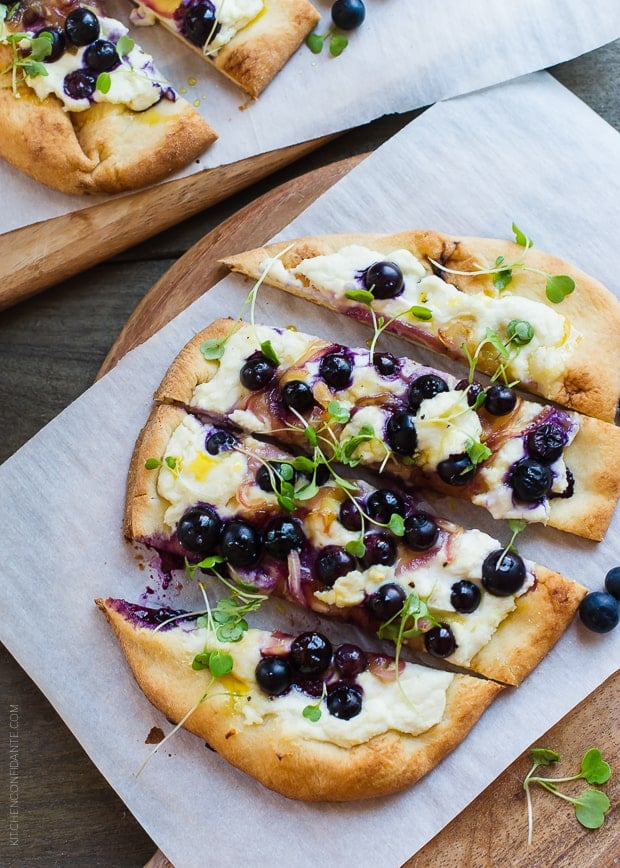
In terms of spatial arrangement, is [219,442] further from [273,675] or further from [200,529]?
[273,675]

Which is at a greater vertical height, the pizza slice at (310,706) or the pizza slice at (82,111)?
the pizza slice at (82,111)

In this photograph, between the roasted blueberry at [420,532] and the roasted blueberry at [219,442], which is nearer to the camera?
the roasted blueberry at [420,532]

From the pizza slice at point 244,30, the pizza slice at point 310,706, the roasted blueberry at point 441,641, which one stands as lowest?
the pizza slice at point 310,706

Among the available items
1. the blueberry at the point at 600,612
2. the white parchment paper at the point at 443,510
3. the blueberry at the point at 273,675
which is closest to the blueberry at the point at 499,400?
the white parchment paper at the point at 443,510

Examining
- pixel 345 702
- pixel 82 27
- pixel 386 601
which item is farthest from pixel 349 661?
pixel 82 27

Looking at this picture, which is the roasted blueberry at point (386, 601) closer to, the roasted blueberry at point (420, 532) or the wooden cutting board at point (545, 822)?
the roasted blueberry at point (420, 532)

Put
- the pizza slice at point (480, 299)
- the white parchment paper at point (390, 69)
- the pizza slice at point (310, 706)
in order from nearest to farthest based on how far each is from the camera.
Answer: the pizza slice at point (310, 706) < the pizza slice at point (480, 299) < the white parchment paper at point (390, 69)

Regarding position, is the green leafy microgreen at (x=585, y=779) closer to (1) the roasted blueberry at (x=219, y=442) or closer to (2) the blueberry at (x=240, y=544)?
(2) the blueberry at (x=240, y=544)

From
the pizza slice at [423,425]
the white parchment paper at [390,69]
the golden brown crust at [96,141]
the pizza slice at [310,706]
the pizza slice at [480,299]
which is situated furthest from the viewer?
the white parchment paper at [390,69]
